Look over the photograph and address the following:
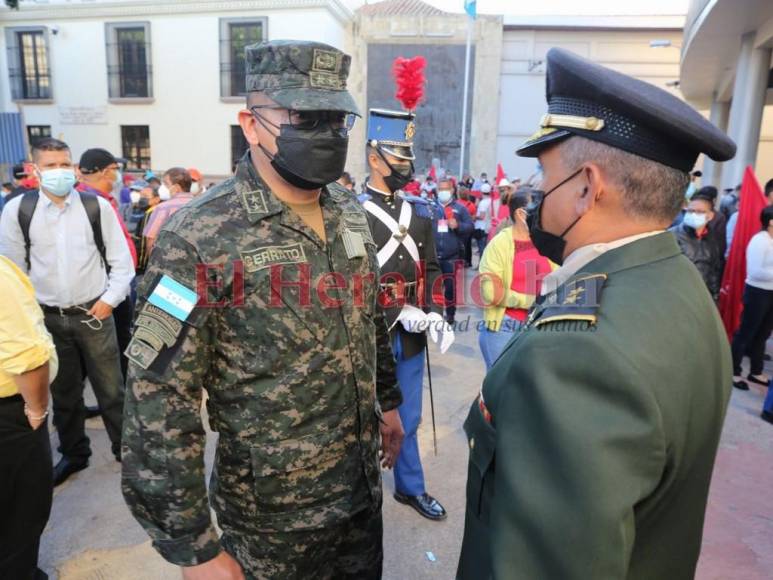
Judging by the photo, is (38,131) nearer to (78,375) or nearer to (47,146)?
(47,146)

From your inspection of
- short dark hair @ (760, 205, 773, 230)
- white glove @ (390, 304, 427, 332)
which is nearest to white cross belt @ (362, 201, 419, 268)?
white glove @ (390, 304, 427, 332)

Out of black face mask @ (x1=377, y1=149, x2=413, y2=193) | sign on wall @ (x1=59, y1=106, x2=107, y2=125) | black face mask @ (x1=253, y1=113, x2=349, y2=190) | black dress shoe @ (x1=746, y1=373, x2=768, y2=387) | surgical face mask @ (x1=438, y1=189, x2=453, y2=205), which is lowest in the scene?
black dress shoe @ (x1=746, y1=373, x2=768, y2=387)

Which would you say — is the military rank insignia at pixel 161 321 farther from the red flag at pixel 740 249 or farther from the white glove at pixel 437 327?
the red flag at pixel 740 249

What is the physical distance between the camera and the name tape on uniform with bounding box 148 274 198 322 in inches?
58.9

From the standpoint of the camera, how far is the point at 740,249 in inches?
232

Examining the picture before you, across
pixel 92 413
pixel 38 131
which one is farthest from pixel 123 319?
pixel 38 131

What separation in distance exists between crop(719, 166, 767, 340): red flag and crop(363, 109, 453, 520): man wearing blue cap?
4.06 m

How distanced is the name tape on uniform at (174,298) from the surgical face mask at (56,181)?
2.47 m

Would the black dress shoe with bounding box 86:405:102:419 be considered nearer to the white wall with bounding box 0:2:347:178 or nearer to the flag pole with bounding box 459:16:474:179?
the flag pole with bounding box 459:16:474:179

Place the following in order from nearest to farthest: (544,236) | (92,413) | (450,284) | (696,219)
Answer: (544,236) < (92,413) < (696,219) < (450,284)

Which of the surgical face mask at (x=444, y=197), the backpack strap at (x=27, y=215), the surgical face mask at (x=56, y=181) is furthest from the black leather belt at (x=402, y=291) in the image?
the surgical face mask at (x=444, y=197)

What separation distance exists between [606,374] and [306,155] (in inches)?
47.1

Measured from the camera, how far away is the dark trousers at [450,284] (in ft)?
24.5

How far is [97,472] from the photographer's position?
3607 millimetres
